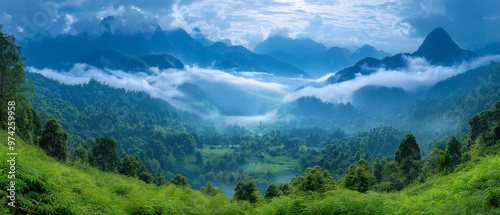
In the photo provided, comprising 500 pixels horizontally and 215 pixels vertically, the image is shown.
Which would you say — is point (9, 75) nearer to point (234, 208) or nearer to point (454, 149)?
point (234, 208)

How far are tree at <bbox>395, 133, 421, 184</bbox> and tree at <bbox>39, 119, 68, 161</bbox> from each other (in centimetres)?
2961

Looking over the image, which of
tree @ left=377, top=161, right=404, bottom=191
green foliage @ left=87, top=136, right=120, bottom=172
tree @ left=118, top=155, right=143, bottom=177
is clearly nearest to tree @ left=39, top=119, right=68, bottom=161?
green foliage @ left=87, top=136, right=120, bottom=172

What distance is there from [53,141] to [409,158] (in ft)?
102

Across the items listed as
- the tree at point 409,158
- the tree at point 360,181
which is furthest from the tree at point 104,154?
the tree at point 409,158

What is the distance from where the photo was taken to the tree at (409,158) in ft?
80.1

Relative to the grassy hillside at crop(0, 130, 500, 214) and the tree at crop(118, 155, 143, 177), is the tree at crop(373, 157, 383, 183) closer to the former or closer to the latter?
the tree at crop(118, 155, 143, 177)

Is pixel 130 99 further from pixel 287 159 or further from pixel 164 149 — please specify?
pixel 287 159

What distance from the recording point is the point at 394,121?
17238cm

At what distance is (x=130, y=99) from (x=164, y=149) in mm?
95827

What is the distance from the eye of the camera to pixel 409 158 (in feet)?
81.3

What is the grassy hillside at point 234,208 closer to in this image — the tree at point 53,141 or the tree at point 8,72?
the tree at point 8,72

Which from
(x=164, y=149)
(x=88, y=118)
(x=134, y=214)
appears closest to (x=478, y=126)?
(x=134, y=214)

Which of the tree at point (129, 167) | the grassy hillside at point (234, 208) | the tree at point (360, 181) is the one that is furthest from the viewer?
the tree at point (129, 167)

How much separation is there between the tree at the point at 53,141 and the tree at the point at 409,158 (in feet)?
97.1
